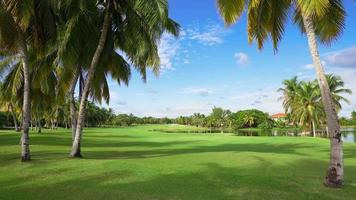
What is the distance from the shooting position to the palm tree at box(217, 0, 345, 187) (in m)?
10.2

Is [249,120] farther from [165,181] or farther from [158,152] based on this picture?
[165,181]

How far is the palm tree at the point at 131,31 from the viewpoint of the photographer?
15.1 m

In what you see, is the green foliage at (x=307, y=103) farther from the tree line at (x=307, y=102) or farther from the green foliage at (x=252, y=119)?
the green foliage at (x=252, y=119)

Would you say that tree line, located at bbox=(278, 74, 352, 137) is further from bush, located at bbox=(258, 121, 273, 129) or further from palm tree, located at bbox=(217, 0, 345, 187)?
bush, located at bbox=(258, 121, 273, 129)

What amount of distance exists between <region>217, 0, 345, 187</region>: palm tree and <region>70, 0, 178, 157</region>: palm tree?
351 cm

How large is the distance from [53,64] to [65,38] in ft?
23.3

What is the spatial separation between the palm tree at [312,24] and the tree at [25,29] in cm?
762

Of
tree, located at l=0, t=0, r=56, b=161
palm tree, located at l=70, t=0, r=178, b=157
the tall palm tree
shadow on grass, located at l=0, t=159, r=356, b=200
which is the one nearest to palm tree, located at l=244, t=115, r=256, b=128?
the tall palm tree

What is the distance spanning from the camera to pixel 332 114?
10.3 metres

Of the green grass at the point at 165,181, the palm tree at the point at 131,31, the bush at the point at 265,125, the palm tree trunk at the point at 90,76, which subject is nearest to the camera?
the green grass at the point at 165,181

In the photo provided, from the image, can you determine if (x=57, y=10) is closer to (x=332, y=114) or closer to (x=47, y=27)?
(x=47, y=27)

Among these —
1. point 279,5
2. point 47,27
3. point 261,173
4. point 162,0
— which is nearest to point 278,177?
point 261,173

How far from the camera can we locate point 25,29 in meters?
15.9

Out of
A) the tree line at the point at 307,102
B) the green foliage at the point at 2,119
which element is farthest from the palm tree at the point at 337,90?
the green foliage at the point at 2,119
